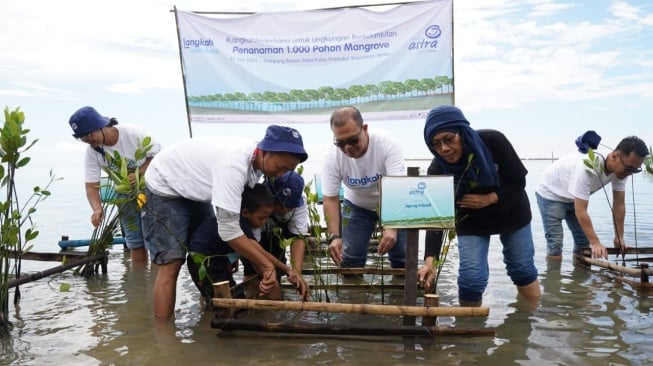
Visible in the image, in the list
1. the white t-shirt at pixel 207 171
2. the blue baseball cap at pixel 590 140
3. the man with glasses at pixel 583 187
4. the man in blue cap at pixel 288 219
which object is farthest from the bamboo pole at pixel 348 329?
the blue baseball cap at pixel 590 140

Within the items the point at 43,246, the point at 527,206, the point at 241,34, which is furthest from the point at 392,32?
the point at 43,246

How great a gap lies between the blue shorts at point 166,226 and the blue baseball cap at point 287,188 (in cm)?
66

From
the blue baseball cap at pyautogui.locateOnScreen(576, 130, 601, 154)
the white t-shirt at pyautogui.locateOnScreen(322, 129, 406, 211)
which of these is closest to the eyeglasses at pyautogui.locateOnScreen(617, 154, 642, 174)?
the blue baseball cap at pyautogui.locateOnScreen(576, 130, 601, 154)

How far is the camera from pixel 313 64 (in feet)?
22.5

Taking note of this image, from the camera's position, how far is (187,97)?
6789 millimetres

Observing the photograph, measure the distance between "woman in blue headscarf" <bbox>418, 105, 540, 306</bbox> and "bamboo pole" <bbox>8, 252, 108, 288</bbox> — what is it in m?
3.00

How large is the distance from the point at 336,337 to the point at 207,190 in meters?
1.34

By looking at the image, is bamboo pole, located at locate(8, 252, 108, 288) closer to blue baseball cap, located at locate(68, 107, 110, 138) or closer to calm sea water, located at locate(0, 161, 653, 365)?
calm sea water, located at locate(0, 161, 653, 365)

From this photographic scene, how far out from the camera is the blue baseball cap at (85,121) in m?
4.90

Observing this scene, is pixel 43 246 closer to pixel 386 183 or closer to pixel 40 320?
pixel 40 320

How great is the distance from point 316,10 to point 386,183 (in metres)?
4.28

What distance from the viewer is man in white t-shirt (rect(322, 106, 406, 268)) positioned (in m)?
3.79

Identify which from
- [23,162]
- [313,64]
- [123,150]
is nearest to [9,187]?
[23,162]

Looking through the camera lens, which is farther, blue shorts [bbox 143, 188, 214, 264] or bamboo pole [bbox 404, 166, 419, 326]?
blue shorts [bbox 143, 188, 214, 264]
